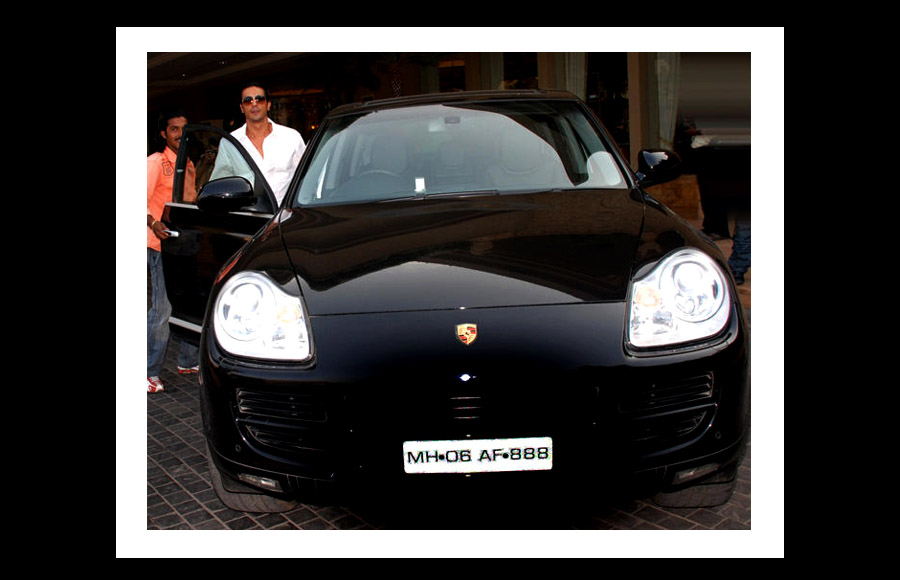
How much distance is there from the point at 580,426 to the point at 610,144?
180 cm

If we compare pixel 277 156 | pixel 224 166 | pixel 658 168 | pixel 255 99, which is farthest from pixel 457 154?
pixel 255 99

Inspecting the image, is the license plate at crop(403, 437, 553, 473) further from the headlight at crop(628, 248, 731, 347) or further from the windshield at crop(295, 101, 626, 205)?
the windshield at crop(295, 101, 626, 205)

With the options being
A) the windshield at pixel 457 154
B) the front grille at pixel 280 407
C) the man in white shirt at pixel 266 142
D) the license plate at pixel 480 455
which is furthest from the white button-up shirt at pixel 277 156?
the license plate at pixel 480 455

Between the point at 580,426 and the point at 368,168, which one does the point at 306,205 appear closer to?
the point at 368,168

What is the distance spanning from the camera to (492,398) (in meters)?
2.47

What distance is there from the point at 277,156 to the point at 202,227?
43.5 inches

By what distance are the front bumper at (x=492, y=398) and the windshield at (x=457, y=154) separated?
47.6 inches

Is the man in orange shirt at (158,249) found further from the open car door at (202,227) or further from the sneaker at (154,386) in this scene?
the open car door at (202,227)

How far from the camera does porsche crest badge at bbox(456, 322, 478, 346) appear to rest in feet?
8.34

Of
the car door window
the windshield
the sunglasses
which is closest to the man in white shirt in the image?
the sunglasses

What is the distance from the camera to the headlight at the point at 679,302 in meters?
2.56

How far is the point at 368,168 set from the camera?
3900 millimetres

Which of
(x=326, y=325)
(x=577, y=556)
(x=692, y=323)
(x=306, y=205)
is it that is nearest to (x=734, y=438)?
(x=692, y=323)

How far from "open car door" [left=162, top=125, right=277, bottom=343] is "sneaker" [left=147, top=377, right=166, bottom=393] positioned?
2.55ft
